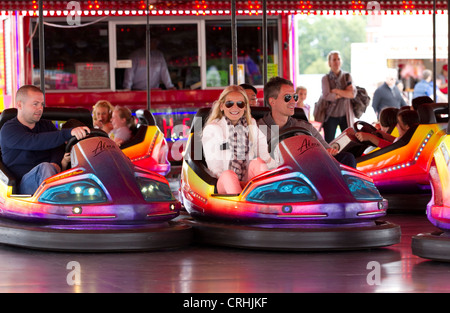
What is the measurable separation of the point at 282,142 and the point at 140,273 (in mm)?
974

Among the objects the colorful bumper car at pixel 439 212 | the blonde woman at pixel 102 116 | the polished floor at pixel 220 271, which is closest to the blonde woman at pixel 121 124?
the blonde woman at pixel 102 116

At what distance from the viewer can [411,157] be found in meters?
5.30

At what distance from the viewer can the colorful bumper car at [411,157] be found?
17.2ft

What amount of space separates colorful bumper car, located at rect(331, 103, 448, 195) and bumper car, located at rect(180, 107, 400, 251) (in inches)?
63.7

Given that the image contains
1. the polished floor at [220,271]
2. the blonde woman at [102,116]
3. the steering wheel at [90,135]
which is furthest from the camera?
the blonde woman at [102,116]

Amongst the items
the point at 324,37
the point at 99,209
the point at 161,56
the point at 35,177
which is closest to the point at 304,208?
the point at 99,209

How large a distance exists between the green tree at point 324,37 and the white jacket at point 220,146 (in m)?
13.9

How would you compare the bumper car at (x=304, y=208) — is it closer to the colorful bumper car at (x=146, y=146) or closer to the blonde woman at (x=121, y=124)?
the colorful bumper car at (x=146, y=146)

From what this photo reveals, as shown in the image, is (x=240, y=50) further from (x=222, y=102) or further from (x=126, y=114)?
(x=222, y=102)

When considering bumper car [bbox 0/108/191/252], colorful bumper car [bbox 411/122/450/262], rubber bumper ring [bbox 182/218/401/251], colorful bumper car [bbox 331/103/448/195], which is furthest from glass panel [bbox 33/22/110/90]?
colorful bumper car [bbox 411/122/450/262]

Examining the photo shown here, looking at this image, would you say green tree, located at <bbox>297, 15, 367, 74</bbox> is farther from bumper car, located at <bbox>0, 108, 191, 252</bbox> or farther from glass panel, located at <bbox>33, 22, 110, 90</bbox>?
bumper car, located at <bbox>0, 108, 191, 252</bbox>

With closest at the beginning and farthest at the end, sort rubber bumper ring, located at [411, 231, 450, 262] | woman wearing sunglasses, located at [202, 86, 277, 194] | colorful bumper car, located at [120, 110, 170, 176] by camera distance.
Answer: rubber bumper ring, located at [411, 231, 450, 262] → woman wearing sunglasses, located at [202, 86, 277, 194] → colorful bumper car, located at [120, 110, 170, 176]

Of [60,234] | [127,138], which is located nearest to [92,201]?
[60,234]

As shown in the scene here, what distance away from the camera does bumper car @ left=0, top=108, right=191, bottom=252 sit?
3.55 meters
